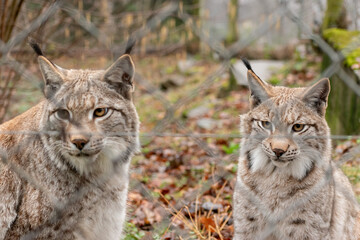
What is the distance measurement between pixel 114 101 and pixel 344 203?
185 cm

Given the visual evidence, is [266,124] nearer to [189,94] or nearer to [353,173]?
[189,94]

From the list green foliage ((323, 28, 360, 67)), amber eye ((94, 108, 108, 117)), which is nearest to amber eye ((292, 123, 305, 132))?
amber eye ((94, 108, 108, 117))

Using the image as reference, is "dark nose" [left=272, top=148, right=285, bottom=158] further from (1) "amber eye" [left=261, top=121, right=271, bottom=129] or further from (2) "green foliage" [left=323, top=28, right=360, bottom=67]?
(2) "green foliage" [left=323, top=28, right=360, bottom=67]

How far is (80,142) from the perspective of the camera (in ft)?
8.45

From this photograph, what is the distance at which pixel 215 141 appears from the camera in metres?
7.38

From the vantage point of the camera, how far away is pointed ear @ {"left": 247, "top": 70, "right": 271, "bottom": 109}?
2.87m

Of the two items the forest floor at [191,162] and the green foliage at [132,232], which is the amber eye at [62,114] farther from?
the green foliage at [132,232]

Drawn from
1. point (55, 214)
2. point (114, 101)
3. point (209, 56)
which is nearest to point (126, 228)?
point (55, 214)

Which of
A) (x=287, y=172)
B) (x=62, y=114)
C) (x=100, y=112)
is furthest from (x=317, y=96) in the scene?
(x=62, y=114)

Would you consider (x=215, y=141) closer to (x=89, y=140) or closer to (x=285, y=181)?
(x=285, y=181)

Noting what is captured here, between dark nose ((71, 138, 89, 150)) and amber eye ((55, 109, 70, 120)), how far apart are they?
0.67ft

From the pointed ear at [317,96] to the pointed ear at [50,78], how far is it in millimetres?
1606

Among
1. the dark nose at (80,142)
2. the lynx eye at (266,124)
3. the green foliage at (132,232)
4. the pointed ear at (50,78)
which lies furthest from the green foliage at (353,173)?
the pointed ear at (50,78)

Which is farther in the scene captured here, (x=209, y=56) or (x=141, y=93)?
(x=209, y=56)
